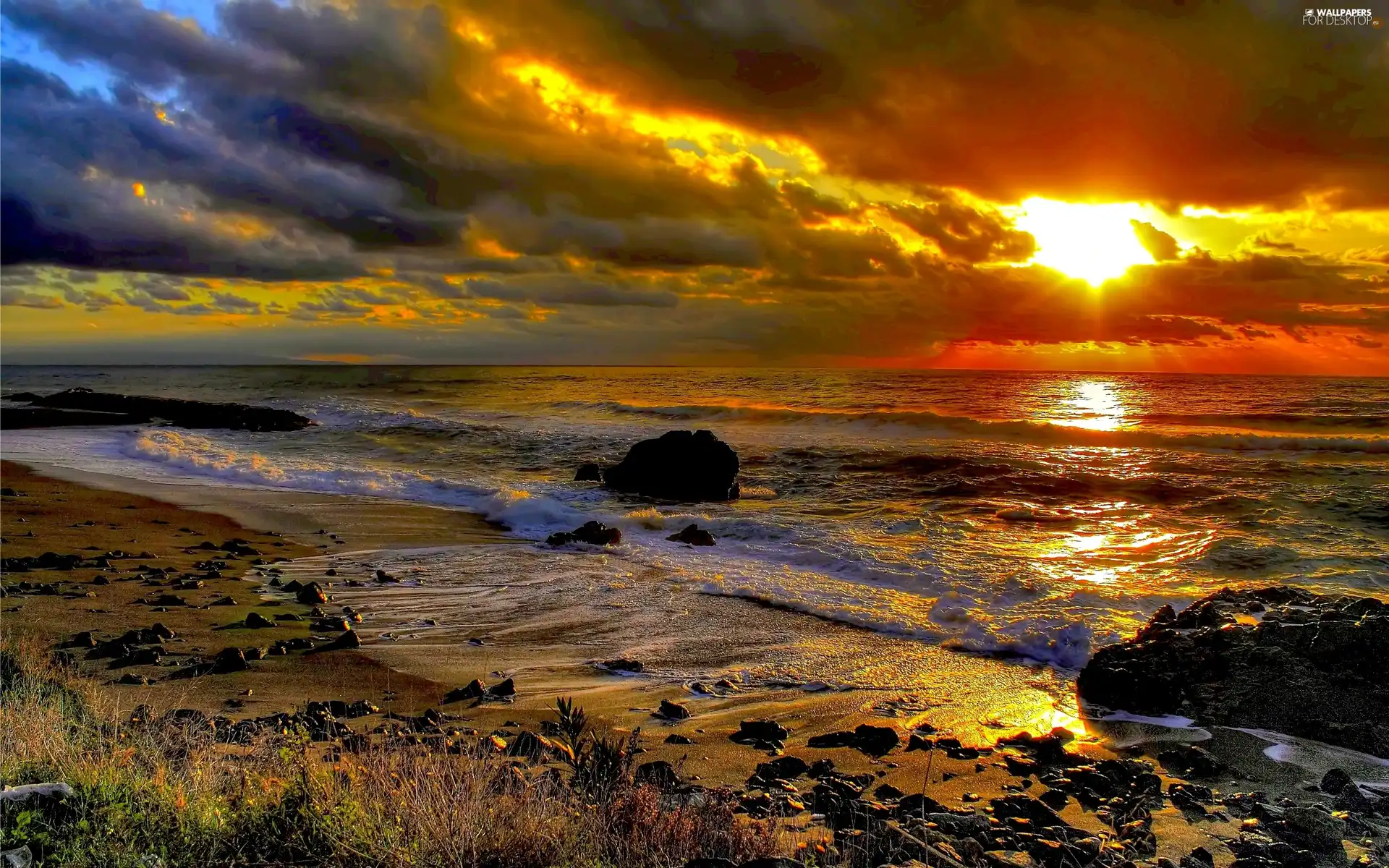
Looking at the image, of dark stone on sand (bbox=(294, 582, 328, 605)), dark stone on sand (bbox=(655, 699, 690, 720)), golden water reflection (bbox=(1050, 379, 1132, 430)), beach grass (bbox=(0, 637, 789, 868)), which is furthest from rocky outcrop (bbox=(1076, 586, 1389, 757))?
golden water reflection (bbox=(1050, 379, 1132, 430))

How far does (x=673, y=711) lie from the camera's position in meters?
6.11

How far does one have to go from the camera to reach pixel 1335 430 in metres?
33.0

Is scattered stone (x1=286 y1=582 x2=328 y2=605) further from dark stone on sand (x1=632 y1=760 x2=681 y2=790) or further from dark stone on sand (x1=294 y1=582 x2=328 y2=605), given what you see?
dark stone on sand (x1=632 y1=760 x2=681 y2=790)

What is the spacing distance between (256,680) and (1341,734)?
8.03 m

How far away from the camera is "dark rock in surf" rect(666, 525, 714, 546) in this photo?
13.6m

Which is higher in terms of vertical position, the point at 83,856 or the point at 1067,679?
the point at 83,856

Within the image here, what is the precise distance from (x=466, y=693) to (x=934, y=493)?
1467 centimetres

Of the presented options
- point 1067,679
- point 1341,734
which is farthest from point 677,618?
point 1341,734

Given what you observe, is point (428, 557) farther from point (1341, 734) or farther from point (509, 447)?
point (509, 447)

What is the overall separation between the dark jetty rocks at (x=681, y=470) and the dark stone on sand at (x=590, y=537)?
5.49 meters

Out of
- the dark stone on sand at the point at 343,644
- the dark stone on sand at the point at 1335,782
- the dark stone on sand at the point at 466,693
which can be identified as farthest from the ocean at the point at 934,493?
the dark stone on sand at the point at 466,693

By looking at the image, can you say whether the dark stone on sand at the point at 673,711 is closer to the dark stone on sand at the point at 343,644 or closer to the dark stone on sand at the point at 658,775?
the dark stone on sand at the point at 658,775

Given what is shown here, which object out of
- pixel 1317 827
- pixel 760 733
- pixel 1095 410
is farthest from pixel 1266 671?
pixel 1095 410

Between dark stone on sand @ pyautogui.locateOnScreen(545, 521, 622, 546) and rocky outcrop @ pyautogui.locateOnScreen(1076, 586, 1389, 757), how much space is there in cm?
795
